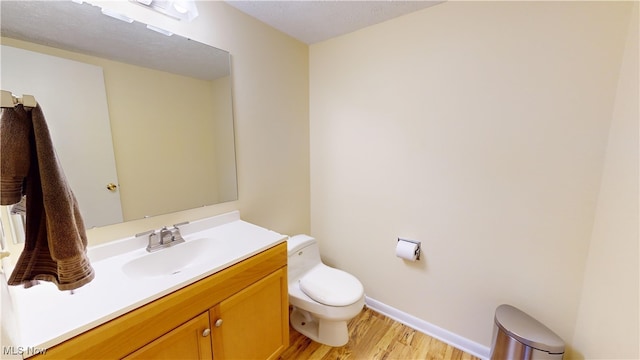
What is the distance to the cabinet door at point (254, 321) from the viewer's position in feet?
3.59

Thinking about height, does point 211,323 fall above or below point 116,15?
below

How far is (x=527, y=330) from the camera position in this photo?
1264 mm

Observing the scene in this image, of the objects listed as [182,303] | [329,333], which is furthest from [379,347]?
[182,303]

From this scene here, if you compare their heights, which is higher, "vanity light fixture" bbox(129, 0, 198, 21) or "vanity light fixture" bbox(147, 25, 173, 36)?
"vanity light fixture" bbox(129, 0, 198, 21)

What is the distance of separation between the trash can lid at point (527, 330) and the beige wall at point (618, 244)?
131 mm

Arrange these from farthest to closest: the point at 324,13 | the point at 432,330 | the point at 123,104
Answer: the point at 432,330 → the point at 324,13 → the point at 123,104

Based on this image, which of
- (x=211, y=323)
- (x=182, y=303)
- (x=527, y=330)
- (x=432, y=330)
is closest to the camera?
(x=182, y=303)

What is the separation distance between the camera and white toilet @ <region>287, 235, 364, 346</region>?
152 cm

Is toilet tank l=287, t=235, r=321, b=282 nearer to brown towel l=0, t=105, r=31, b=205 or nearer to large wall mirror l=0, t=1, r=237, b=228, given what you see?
large wall mirror l=0, t=1, r=237, b=228

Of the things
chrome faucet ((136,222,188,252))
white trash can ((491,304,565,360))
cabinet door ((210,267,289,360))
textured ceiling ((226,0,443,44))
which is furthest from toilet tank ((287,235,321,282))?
textured ceiling ((226,0,443,44))

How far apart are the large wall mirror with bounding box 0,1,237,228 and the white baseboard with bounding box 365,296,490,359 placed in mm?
1495

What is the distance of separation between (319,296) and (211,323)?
0.69m

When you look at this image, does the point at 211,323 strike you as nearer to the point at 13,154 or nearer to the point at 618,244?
the point at 13,154

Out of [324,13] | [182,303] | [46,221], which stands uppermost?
[324,13]
